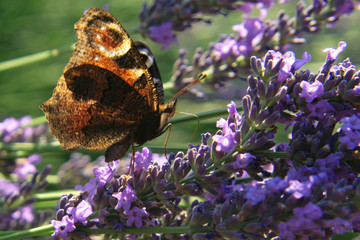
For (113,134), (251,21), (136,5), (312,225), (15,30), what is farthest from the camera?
(136,5)

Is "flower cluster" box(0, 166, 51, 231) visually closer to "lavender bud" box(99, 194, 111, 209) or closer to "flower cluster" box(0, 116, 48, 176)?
"flower cluster" box(0, 116, 48, 176)

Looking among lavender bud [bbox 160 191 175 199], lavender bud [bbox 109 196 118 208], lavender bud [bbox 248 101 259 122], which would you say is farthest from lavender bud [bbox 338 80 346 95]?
lavender bud [bbox 109 196 118 208]

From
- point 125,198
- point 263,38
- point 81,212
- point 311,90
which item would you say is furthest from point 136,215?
point 263,38

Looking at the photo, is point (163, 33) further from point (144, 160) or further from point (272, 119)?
point (272, 119)

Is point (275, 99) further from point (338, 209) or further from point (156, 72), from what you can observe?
point (156, 72)

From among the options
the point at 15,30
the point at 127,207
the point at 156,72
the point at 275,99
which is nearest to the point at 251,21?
the point at 156,72

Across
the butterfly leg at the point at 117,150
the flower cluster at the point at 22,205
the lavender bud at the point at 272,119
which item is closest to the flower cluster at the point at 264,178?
the lavender bud at the point at 272,119

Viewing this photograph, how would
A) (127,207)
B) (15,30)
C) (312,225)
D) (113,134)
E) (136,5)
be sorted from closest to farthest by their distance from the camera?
(312,225), (127,207), (113,134), (15,30), (136,5)
